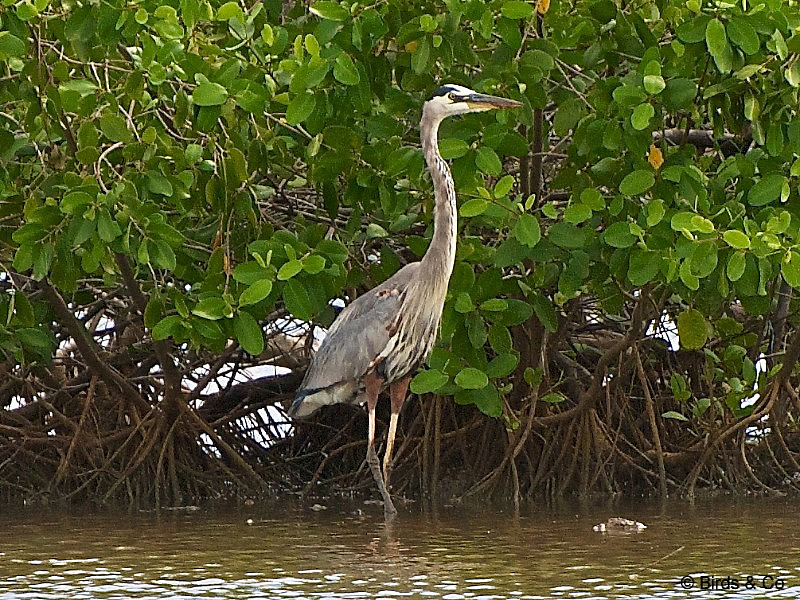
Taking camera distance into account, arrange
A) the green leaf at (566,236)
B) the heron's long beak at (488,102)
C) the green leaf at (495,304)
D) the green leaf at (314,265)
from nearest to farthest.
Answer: the green leaf at (314,265) → the heron's long beak at (488,102) → the green leaf at (566,236) → the green leaf at (495,304)

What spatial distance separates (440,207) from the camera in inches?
281

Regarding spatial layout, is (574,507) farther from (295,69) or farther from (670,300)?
(295,69)

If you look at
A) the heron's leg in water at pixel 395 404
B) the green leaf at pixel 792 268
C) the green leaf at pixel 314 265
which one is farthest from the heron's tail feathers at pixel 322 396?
the green leaf at pixel 792 268

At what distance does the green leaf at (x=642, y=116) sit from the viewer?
252 inches

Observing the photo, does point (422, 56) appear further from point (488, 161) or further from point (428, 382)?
point (428, 382)

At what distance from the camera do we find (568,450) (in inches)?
331

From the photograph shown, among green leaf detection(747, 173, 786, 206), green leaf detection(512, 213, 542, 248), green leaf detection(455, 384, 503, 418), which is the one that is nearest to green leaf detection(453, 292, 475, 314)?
green leaf detection(455, 384, 503, 418)

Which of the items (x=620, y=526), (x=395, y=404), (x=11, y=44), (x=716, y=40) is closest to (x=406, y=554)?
(x=620, y=526)

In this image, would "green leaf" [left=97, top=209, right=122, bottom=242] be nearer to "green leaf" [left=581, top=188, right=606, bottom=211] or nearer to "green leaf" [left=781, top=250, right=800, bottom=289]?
"green leaf" [left=581, top=188, right=606, bottom=211]

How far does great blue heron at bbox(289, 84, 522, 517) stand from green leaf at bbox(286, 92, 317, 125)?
676mm

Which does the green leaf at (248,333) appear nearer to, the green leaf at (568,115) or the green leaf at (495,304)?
the green leaf at (495,304)

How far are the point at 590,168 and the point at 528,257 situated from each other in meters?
0.47

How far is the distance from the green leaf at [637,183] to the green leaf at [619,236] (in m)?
0.17

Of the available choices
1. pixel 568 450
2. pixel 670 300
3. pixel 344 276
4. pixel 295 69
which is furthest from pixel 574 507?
pixel 295 69
